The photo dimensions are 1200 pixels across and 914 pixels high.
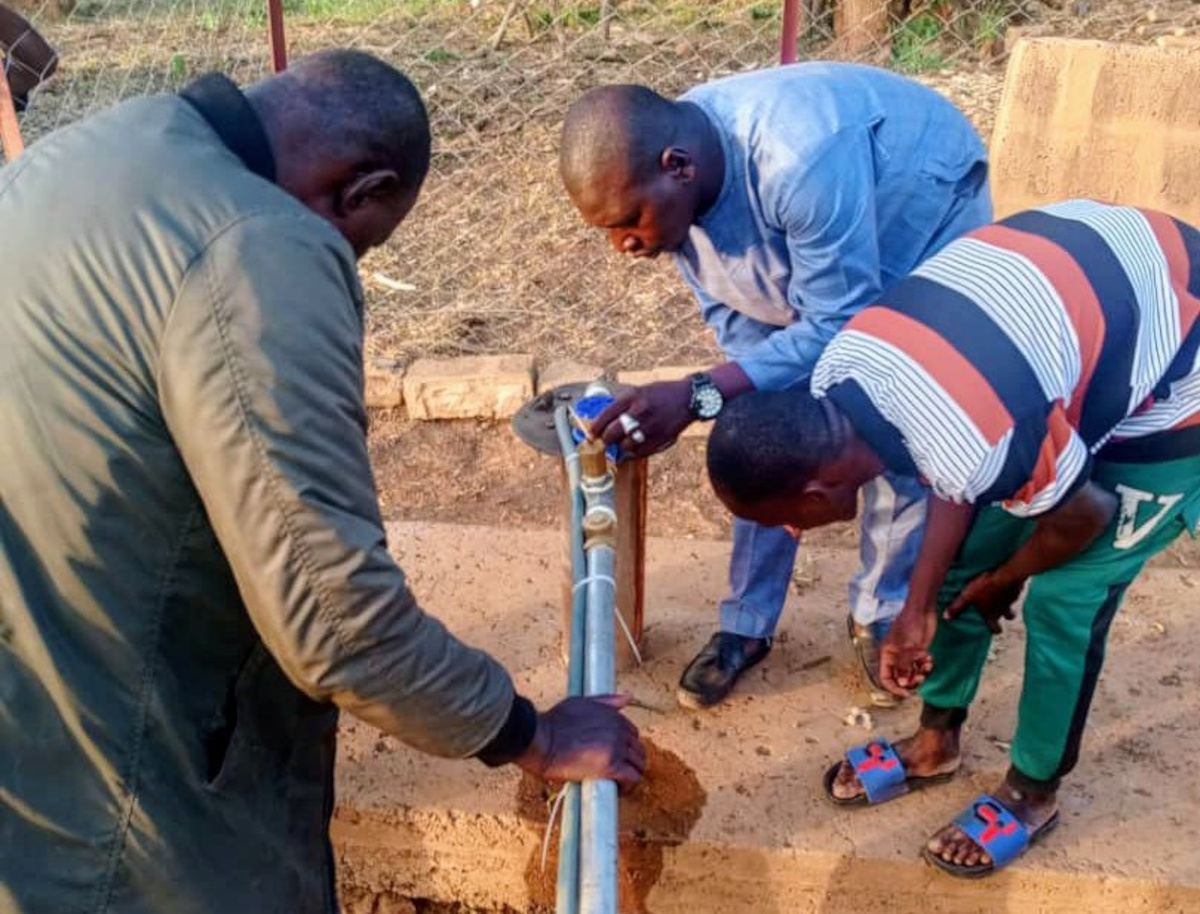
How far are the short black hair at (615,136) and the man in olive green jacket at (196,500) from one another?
0.70 metres

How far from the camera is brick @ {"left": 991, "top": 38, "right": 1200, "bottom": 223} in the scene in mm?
4559

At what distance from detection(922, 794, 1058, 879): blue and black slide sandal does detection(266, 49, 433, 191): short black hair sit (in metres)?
1.79

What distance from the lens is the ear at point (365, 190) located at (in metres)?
1.66

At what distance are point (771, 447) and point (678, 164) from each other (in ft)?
2.37

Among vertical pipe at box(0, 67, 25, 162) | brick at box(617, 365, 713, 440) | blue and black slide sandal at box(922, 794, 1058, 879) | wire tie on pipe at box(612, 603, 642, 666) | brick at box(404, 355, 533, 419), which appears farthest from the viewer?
brick at box(404, 355, 533, 419)

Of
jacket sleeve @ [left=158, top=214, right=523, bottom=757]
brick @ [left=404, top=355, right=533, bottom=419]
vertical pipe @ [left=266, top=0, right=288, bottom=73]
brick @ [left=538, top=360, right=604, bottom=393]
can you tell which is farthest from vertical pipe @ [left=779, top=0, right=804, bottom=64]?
jacket sleeve @ [left=158, top=214, right=523, bottom=757]

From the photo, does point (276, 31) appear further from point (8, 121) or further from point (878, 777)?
point (878, 777)

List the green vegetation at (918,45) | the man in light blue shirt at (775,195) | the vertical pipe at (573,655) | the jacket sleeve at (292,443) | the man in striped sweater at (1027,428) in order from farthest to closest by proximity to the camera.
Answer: the green vegetation at (918,45)
the man in light blue shirt at (775,195)
the man in striped sweater at (1027,428)
the vertical pipe at (573,655)
the jacket sleeve at (292,443)

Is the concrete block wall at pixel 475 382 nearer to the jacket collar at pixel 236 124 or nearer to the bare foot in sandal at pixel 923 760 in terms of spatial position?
the bare foot in sandal at pixel 923 760

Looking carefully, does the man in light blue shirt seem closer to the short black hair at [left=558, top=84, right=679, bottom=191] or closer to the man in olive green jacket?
the short black hair at [left=558, top=84, right=679, bottom=191]

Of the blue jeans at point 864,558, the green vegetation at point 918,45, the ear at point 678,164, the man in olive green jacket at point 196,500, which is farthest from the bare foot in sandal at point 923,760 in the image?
the green vegetation at point 918,45

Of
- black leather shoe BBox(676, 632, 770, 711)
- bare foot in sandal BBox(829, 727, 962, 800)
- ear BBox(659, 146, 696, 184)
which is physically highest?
ear BBox(659, 146, 696, 184)

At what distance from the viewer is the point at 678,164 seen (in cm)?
244

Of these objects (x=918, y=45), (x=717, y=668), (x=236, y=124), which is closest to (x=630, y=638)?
(x=717, y=668)
